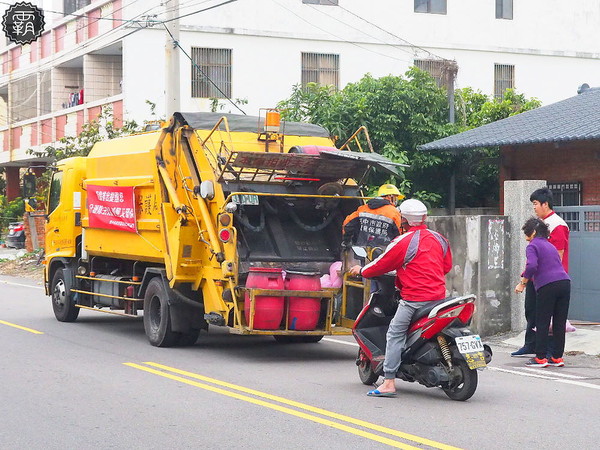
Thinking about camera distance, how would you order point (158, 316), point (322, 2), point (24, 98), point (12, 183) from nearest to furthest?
point (158, 316), point (322, 2), point (24, 98), point (12, 183)

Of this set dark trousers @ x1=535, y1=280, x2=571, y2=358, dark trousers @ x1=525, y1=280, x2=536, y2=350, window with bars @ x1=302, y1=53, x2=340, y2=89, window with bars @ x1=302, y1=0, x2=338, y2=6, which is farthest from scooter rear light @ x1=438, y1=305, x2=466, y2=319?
window with bars @ x1=302, y1=0, x2=338, y2=6

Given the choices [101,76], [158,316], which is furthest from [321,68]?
[158,316]

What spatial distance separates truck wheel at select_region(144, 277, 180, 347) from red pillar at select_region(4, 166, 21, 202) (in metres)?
33.1

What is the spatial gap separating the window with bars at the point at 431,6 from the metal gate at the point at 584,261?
20222 mm

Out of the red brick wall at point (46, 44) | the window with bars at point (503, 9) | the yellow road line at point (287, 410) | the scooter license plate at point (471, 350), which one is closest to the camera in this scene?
the yellow road line at point (287, 410)

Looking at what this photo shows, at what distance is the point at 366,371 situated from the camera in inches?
374

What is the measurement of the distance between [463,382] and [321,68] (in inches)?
945

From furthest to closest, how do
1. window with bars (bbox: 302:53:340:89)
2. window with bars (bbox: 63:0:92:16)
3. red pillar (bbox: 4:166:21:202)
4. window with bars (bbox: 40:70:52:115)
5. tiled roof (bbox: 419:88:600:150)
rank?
red pillar (bbox: 4:166:21:202)
window with bars (bbox: 40:70:52:115)
window with bars (bbox: 63:0:92:16)
window with bars (bbox: 302:53:340:89)
tiled roof (bbox: 419:88:600:150)

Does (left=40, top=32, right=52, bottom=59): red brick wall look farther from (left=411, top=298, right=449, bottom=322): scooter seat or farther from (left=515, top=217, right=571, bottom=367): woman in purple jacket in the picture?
(left=411, top=298, right=449, bottom=322): scooter seat

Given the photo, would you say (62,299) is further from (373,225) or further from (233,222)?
(373,225)

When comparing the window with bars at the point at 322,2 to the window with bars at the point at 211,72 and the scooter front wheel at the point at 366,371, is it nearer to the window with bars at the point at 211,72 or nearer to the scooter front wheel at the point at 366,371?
the window with bars at the point at 211,72

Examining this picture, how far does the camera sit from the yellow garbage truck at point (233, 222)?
11148 millimetres

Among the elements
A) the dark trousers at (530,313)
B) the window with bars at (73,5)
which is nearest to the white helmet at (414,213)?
the dark trousers at (530,313)

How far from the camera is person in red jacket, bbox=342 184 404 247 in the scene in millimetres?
11078
